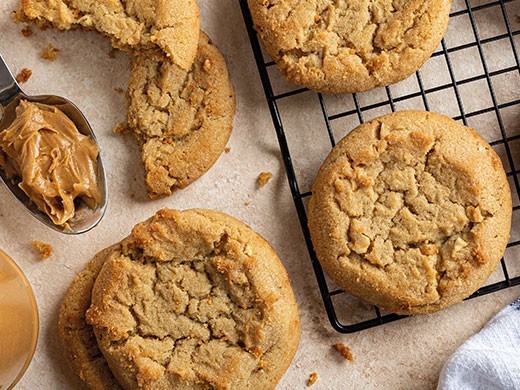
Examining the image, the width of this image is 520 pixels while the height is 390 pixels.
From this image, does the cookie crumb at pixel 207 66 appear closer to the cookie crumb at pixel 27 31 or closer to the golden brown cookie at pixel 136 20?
the golden brown cookie at pixel 136 20

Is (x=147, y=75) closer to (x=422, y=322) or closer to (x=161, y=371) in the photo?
(x=161, y=371)

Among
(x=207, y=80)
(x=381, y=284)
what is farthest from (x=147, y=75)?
(x=381, y=284)

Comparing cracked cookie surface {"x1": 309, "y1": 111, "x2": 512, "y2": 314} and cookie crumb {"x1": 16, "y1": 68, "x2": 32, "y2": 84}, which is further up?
cookie crumb {"x1": 16, "y1": 68, "x2": 32, "y2": 84}

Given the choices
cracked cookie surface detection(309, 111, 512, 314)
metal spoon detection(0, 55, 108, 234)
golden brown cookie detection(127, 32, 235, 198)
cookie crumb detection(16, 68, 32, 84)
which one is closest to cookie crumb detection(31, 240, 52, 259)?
metal spoon detection(0, 55, 108, 234)

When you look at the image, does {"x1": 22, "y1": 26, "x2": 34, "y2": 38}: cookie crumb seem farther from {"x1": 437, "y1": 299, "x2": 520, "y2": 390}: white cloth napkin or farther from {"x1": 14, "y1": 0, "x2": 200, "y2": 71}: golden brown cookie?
{"x1": 437, "y1": 299, "x2": 520, "y2": 390}: white cloth napkin

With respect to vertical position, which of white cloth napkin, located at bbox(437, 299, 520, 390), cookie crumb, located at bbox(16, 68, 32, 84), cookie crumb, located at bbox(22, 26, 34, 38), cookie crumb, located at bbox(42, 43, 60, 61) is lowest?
white cloth napkin, located at bbox(437, 299, 520, 390)

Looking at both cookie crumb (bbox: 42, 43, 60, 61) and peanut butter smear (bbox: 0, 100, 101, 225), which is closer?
peanut butter smear (bbox: 0, 100, 101, 225)
